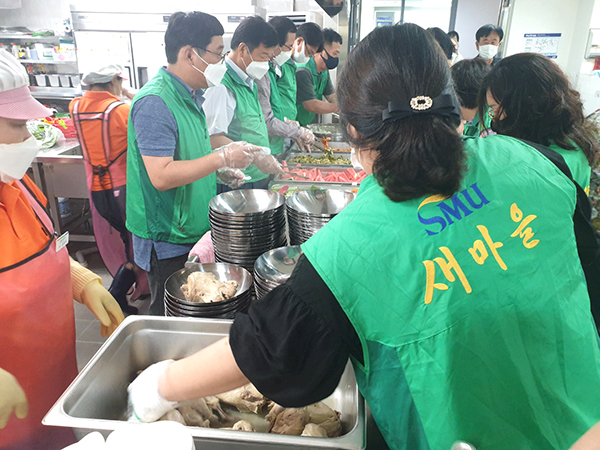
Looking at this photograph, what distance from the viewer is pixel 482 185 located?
92cm

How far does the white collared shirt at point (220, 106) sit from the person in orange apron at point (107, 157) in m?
0.78

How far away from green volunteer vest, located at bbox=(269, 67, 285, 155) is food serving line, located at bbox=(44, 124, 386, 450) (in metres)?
1.97

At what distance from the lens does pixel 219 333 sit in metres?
1.31

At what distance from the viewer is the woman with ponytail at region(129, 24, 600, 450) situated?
2.68ft

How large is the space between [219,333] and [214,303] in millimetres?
91

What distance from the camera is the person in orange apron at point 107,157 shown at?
131 inches

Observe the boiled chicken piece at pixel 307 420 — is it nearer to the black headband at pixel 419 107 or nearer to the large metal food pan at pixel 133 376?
the large metal food pan at pixel 133 376

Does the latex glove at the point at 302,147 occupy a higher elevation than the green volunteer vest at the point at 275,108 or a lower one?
lower

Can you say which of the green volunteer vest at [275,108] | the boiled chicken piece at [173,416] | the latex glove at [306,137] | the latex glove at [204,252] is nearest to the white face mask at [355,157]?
the boiled chicken piece at [173,416]

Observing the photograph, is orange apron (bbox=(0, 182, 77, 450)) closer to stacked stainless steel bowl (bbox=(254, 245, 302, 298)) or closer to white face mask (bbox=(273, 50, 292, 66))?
stacked stainless steel bowl (bbox=(254, 245, 302, 298))

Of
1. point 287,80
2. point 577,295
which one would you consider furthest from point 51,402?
point 287,80

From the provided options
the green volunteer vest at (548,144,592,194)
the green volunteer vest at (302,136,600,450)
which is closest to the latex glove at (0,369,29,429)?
the green volunteer vest at (302,136,600,450)

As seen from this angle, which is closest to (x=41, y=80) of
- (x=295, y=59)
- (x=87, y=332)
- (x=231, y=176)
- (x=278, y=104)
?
(x=295, y=59)

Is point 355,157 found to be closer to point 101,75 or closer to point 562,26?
point 101,75
